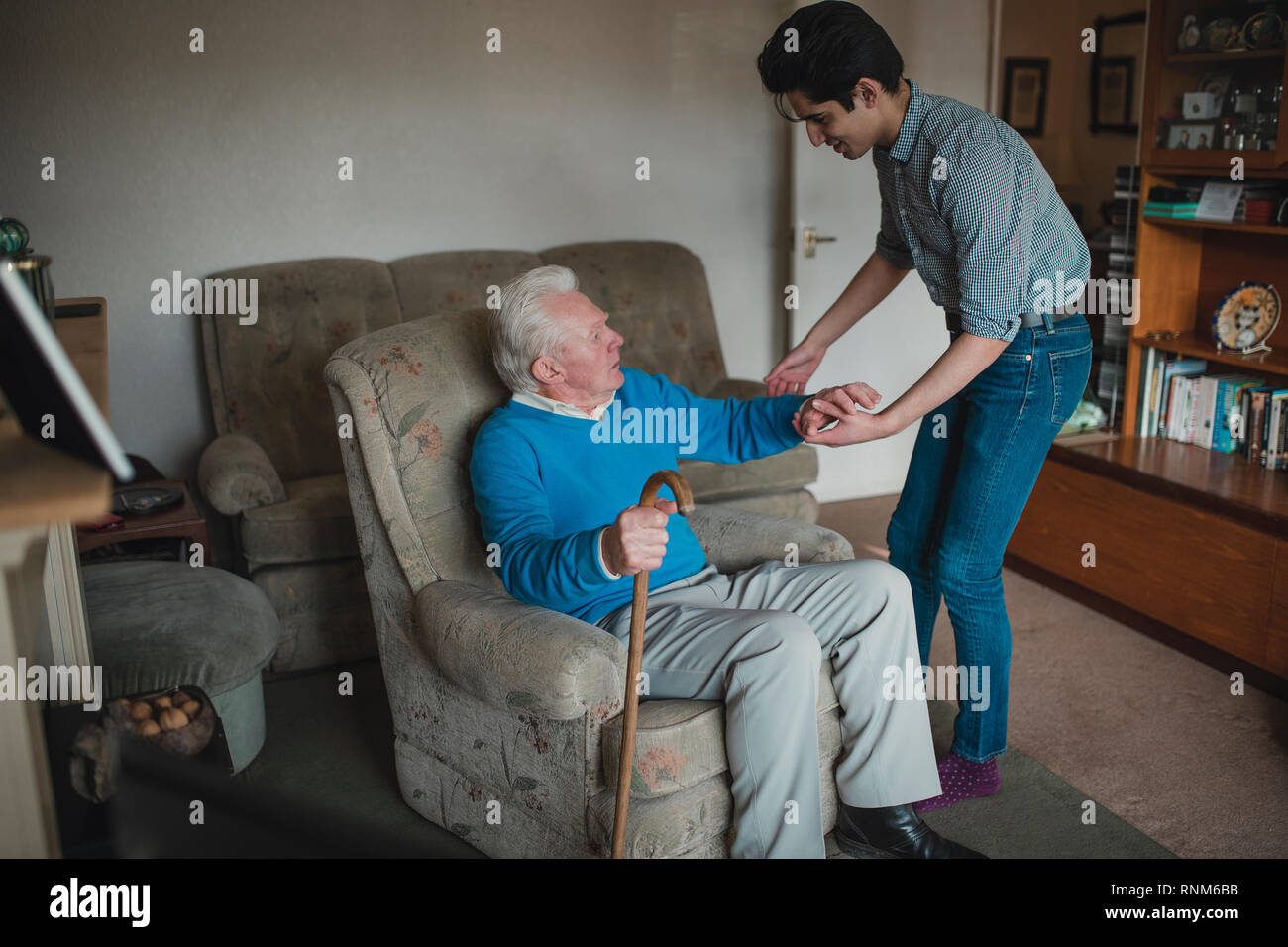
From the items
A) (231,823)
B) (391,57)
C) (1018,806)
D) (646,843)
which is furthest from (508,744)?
(391,57)

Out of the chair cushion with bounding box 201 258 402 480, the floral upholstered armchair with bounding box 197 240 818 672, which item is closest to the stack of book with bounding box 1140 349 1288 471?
the floral upholstered armchair with bounding box 197 240 818 672

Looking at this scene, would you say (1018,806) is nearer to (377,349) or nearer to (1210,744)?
(1210,744)

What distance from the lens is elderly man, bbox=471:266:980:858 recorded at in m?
1.74

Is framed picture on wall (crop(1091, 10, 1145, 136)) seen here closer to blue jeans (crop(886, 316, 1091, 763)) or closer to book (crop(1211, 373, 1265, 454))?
book (crop(1211, 373, 1265, 454))

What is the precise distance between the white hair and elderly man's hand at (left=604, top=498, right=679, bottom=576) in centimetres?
41

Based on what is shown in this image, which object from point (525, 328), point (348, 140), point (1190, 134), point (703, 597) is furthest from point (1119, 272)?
point (348, 140)

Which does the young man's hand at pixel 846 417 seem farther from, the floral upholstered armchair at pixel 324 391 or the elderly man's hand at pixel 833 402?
the floral upholstered armchair at pixel 324 391

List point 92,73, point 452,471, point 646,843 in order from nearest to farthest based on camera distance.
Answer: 1. point 646,843
2. point 452,471
3. point 92,73

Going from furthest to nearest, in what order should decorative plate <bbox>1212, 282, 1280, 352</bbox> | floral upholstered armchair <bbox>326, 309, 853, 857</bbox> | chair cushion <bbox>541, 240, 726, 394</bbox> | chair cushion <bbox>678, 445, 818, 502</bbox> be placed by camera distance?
chair cushion <bbox>541, 240, 726, 394</bbox>
chair cushion <bbox>678, 445, 818, 502</bbox>
decorative plate <bbox>1212, 282, 1280, 352</bbox>
floral upholstered armchair <bbox>326, 309, 853, 857</bbox>

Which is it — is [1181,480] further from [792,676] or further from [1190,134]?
[792,676]

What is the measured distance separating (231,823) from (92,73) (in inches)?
114

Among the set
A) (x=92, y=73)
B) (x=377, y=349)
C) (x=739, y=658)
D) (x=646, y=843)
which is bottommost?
(x=646, y=843)

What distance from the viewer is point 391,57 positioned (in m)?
3.54
